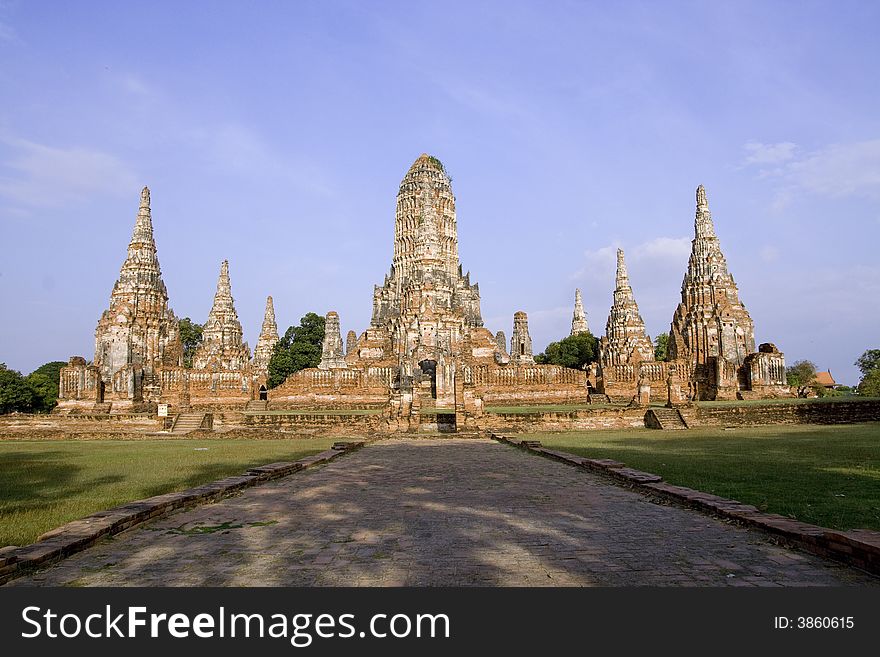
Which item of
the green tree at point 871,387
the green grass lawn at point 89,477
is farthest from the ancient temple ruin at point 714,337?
the green grass lawn at point 89,477

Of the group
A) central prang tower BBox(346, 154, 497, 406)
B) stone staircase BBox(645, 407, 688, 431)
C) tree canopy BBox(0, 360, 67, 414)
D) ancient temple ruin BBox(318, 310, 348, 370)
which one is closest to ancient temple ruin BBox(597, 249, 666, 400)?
central prang tower BBox(346, 154, 497, 406)

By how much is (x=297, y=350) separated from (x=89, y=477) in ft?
184

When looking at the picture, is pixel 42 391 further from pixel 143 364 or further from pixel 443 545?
pixel 443 545

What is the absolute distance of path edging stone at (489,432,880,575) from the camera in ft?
16.7

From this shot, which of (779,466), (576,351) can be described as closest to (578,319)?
(576,351)

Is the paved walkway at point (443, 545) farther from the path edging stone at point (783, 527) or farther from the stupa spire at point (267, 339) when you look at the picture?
the stupa spire at point (267, 339)

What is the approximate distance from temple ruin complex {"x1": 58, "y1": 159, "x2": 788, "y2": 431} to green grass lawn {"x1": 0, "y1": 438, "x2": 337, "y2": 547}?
A: 1267cm

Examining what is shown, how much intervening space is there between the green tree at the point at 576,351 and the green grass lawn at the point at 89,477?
55.0 metres

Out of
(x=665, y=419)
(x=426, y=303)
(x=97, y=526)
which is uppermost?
(x=426, y=303)

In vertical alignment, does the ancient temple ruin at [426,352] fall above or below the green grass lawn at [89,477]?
above

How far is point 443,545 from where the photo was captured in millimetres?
6223

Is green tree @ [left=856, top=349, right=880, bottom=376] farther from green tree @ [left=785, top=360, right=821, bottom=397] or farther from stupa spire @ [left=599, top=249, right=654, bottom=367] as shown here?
stupa spire @ [left=599, top=249, right=654, bottom=367]

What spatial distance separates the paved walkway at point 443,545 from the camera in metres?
5.09
